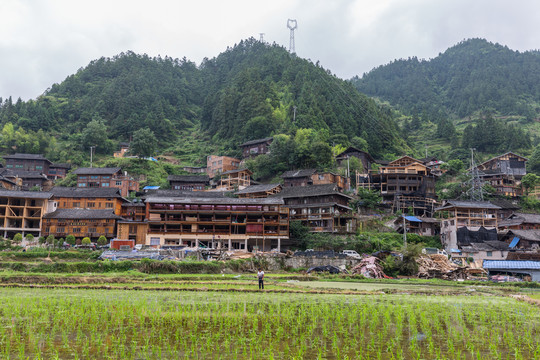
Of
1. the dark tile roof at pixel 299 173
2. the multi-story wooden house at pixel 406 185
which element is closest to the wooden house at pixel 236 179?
the dark tile roof at pixel 299 173

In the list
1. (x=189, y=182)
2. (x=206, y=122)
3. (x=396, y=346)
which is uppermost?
(x=206, y=122)

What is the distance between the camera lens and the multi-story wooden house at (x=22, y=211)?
4775 centimetres

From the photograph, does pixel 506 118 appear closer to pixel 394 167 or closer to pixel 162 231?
pixel 394 167

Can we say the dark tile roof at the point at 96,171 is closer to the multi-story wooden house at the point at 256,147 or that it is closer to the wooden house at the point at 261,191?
the wooden house at the point at 261,191

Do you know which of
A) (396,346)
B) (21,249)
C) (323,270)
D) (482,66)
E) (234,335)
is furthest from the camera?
(482,66)

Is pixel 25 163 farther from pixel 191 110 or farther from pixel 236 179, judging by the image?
pixel 191 110

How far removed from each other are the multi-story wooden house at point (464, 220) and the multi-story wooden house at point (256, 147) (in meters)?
36.0

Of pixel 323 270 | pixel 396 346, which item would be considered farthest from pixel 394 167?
pixel 396 346

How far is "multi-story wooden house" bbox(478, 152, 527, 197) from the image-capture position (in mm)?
62938

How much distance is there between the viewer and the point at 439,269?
35594 millimetres

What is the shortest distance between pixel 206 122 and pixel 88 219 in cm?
6379

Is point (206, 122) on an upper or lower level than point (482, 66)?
lower

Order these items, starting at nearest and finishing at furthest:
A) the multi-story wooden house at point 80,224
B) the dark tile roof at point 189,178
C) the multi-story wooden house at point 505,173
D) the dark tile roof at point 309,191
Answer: the multi-story wooden house at point 80,224 → the dark tile roof at point 309,191 → the multi-story wooden house at point 505,173 → the dark tile roof at point 189,178

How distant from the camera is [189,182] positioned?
236 ft
